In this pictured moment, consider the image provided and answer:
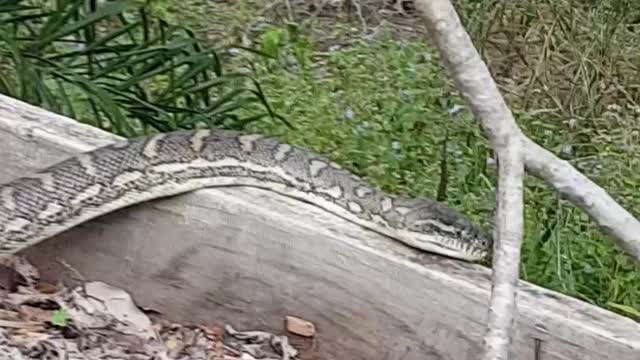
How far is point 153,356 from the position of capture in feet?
7.38

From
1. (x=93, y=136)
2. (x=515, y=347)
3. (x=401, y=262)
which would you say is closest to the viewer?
(x=515, y=347)

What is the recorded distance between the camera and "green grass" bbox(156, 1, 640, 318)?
10.4 ft

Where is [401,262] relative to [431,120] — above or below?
above

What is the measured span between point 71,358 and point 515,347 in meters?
0.72

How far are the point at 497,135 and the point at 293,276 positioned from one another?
668 millimetres

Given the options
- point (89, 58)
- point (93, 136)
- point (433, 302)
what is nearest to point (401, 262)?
point (433, 302)

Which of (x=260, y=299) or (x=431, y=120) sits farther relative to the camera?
(x=431, y=120)

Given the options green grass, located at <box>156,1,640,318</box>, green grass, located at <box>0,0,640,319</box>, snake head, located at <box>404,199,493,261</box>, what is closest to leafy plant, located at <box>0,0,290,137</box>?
green grass, located at <box>0,0,640,319</box>

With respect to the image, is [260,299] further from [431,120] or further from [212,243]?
[431,120]

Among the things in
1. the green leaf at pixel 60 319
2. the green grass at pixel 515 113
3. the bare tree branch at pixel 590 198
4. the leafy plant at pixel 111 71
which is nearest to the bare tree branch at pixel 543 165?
the bare tree branch at pixel 590 198

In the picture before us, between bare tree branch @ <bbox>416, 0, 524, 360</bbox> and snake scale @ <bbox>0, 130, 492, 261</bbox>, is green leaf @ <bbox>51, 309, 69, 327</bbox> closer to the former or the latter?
snake scale @ <bbox>0, 130, 492, 261</bbox>

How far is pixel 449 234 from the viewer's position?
235 cm

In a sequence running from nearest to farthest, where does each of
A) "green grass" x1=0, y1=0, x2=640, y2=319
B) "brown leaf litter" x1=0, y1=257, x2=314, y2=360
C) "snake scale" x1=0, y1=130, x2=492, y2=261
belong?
"brown leaf litter" x1=0, y1=257, x2=314, y2=360, "snake scale" x1=0, y1=130, x2=492, y2=261, "green grass" x1=0, y1=0, x2=640, y2=319

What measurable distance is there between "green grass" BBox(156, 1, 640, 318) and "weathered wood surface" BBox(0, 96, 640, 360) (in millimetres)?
763
